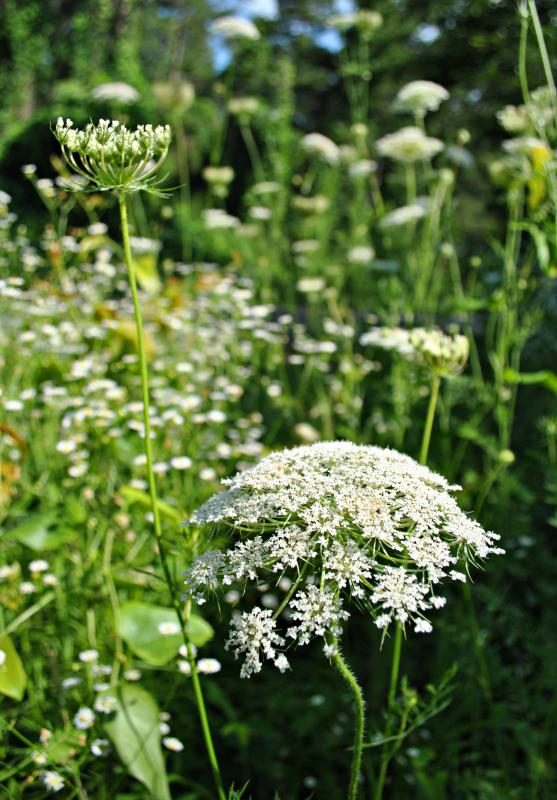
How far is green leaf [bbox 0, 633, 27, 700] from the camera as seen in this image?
154cm

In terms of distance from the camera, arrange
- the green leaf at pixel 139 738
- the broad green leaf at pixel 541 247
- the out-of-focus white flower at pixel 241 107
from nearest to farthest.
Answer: the green leaf at pixel 139 738, the broad green leaf at pixel 541 247, the out-of-focus white flower at pixel 241 107

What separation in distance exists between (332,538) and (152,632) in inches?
31.6

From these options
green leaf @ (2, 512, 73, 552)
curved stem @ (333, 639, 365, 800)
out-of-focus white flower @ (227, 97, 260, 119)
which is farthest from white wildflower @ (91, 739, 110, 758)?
out-of-focus white flower @ (227, 97, 260, 119)

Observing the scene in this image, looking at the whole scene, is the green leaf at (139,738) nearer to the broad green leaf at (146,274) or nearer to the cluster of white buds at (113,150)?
the cluster of white buds at (113,150)

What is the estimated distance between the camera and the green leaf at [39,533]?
182 centimetres

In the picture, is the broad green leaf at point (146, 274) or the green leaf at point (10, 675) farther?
the broad green leaf at point (146, 274)

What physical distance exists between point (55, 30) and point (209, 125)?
32.8 feet

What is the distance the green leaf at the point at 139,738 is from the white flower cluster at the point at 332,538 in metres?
0.72

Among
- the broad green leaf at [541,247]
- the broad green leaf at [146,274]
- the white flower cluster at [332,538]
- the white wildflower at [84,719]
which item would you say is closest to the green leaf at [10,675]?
the white wildflower at [84,719]

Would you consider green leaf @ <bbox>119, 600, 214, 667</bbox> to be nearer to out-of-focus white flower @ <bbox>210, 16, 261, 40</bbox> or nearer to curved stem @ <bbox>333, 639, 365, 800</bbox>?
curved stem @ <bbox>333, 639, 365, 800</bbox>

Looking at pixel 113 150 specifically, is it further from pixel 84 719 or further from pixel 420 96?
pixel 420 96

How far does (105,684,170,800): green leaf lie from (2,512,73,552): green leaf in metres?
0.43

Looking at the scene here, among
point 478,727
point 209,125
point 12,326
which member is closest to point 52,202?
point 12,326

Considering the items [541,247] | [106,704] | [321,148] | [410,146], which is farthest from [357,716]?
[321,148]
